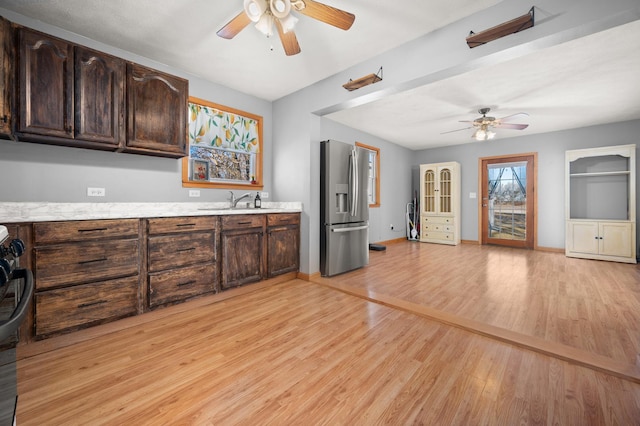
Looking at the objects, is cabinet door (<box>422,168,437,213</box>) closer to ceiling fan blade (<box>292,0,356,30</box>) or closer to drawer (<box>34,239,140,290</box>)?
ceiling fan blade (<box>292,0,356,30</box>)

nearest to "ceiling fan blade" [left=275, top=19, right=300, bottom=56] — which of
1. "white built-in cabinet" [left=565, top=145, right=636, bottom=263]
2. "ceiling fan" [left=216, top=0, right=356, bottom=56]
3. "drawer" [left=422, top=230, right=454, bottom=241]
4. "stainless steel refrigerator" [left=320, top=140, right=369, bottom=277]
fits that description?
"ceiling fan" [left=216, top=0, right=356, bottom=56]

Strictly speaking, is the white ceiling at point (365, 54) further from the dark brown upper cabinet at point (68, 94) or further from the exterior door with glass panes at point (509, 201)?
the exterior door with glass panes at point (509, 201)

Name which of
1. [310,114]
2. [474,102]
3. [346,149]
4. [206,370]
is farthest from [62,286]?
[474,102]

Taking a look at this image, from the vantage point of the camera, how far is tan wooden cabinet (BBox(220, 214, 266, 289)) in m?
2.88

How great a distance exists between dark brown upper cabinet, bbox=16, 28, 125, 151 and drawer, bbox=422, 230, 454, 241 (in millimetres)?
6555

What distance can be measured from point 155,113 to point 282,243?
197 centimetres

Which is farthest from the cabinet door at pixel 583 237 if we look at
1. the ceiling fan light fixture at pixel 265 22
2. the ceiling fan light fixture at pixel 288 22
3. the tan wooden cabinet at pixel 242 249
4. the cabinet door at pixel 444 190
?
the ceiling fan light fixture at pixel 265 22

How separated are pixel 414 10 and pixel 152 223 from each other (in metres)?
2.82

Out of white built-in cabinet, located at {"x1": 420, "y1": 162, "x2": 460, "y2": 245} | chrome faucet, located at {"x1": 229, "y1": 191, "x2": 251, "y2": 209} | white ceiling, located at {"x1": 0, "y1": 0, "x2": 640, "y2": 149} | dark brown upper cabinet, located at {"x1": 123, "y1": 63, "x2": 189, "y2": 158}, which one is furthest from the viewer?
white built-in cabinet, located at {"x1": 420, "y1": 162, "x2": 460, "y2": 245}

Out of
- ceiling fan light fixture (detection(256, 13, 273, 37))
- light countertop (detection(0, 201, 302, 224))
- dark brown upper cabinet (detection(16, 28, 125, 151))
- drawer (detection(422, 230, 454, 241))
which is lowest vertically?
drawer (detection(422, 230, 454, 241))

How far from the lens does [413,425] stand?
1253mm

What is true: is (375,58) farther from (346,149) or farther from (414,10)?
(346,149)

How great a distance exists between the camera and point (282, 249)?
3.48 meters

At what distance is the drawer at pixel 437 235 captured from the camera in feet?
21.8
